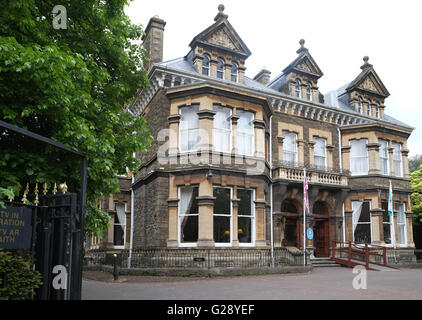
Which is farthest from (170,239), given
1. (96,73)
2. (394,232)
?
(394,232)

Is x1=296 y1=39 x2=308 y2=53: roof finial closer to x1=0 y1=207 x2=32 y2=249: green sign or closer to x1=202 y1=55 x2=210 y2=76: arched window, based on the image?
x1=202 y1=55 x2=210 y2=76: arched window

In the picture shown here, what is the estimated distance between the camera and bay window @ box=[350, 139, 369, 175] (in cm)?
2466

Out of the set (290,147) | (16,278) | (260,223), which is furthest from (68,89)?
(290,147)

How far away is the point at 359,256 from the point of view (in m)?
21.9

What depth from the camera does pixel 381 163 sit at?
987 inches

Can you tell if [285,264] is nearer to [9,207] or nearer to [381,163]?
[381,163]

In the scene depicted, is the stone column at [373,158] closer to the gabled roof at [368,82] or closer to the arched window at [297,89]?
the gabled roof at [368,82]

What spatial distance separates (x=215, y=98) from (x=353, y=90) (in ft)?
40.8

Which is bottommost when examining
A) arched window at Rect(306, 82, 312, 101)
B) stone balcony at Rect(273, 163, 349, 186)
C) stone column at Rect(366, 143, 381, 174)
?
stone balcony at Rect(273, 163, 349, 186)

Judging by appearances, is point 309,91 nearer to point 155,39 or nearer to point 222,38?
point 222,38

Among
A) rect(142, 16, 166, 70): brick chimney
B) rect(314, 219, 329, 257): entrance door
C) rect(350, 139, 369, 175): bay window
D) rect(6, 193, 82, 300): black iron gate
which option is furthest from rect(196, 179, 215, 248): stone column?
rect(350, 139, 369, 175): bay window

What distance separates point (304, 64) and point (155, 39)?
31.6ft

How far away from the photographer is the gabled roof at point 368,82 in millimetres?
27094

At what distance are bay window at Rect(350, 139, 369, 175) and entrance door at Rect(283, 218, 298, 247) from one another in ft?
18.1
